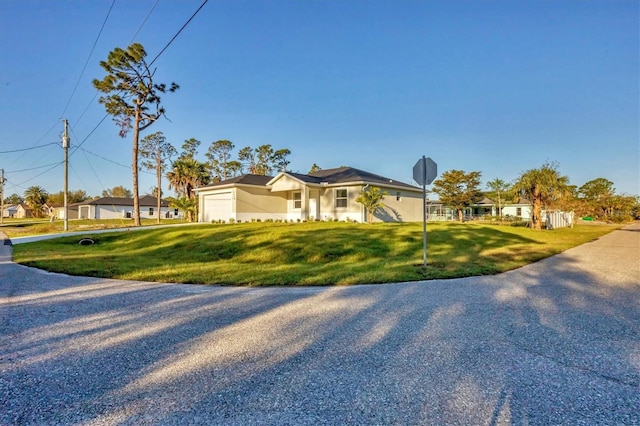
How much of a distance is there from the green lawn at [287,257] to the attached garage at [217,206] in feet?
28.2

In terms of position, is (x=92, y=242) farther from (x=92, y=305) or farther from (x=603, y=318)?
(x=603, y=318)

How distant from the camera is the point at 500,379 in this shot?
272 centimetres

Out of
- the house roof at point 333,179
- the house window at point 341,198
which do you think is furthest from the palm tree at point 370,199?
the house window at point 341,198

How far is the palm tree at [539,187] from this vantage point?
23984 mm

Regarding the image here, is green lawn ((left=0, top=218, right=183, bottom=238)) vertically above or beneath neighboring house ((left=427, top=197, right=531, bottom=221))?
beneath

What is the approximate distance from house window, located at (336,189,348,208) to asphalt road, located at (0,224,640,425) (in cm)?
1610

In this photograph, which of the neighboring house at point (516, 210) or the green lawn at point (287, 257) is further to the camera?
the neighboring house at point (516, 210)

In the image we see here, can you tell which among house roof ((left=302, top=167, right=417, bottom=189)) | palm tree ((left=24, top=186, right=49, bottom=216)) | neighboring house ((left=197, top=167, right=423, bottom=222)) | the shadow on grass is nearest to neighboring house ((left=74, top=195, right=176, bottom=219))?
palm tree ((left=24, top=186, right=49, bottom=216))

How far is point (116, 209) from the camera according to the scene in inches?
2032

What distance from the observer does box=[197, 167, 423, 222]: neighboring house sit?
70.7ft

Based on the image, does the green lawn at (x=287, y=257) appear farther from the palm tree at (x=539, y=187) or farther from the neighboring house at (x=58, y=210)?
the neighboring house at (x=58, y=210)

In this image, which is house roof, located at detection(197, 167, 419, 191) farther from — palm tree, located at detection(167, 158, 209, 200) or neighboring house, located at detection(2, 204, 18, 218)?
neighboring house, located at detection(2, 204, 18, 218)

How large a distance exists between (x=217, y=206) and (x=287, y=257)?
665 inches

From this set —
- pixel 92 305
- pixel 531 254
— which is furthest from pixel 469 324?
pixel 531 254
